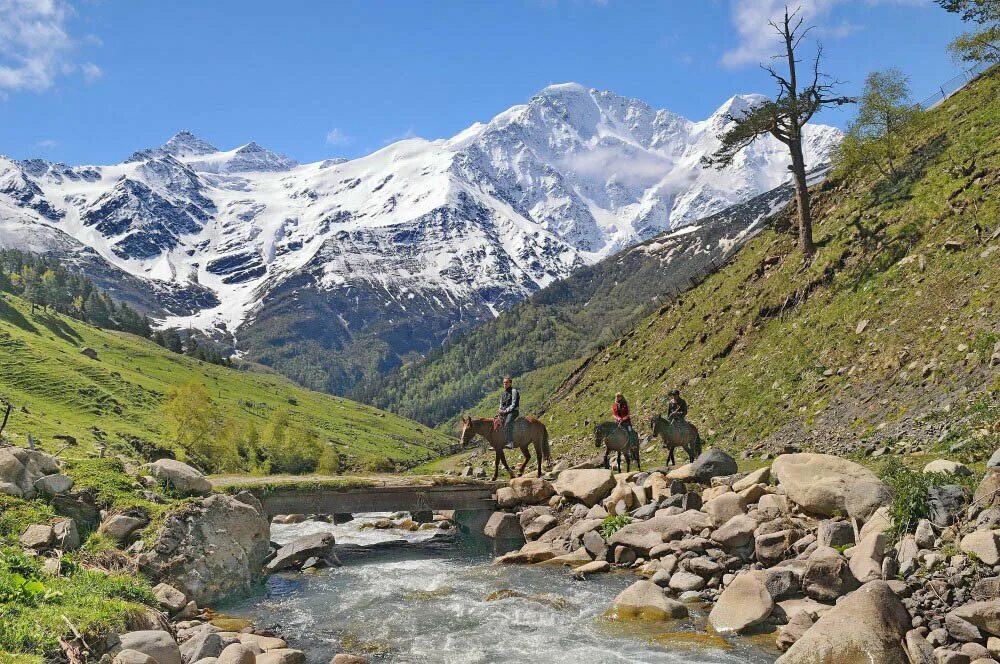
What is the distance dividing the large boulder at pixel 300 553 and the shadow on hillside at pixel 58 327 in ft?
476

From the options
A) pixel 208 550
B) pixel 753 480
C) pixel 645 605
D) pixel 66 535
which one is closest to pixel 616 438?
pixel 753 480

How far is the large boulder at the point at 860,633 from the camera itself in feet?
48.2

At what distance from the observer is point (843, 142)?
54.8 metres

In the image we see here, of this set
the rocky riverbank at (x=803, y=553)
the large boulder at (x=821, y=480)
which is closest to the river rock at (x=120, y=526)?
the rocky riverbank at (x=803, y=553)

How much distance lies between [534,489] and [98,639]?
980 inches

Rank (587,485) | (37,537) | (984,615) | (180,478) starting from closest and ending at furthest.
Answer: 1. (984,615)
2. (37,537)
3. (180,478)
4. (587,485)

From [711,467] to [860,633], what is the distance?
1531 cm

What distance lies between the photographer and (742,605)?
62.4ft

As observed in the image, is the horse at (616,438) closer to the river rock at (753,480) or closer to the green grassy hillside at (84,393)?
the river rock at (753,480)

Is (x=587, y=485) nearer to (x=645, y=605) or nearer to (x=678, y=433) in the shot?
(x=678, y=433)

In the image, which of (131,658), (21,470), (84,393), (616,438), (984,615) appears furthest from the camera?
(84,393)

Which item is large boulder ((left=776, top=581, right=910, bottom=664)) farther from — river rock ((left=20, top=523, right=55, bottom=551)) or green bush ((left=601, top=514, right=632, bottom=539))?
river rock ((left=20, top=523, right=55, bottom=551))

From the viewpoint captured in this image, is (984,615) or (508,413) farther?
(508,413)

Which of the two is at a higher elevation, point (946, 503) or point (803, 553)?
point (946, 503)
